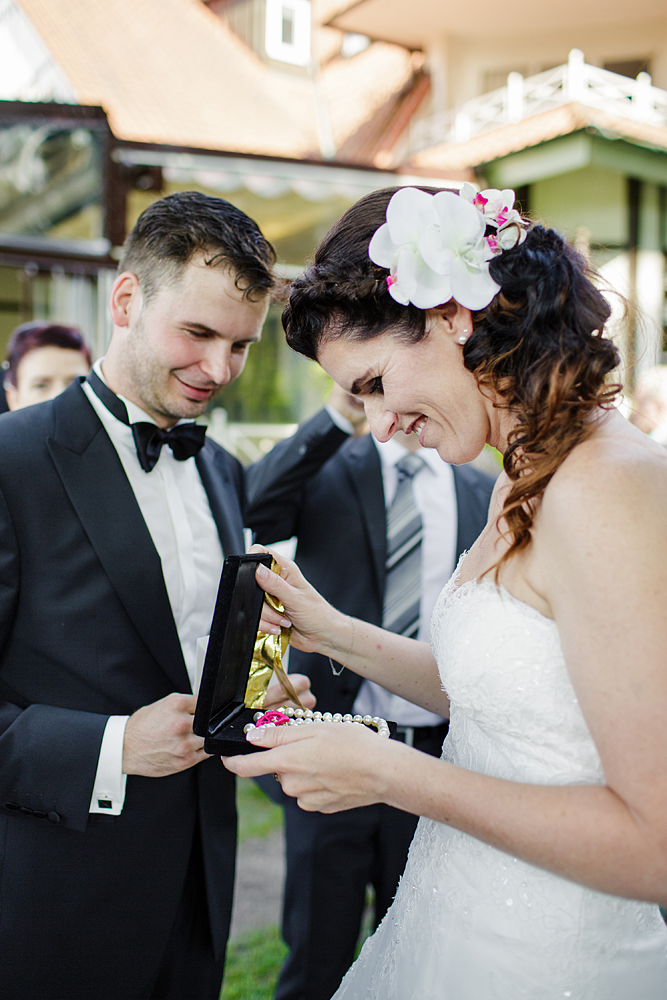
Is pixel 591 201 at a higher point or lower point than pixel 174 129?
lower

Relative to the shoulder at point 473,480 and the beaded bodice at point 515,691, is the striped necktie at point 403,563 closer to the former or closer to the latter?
the shoulder at point 473,480

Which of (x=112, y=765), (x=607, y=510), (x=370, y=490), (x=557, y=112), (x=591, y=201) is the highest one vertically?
(x=557, y=112)

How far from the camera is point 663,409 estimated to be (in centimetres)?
462

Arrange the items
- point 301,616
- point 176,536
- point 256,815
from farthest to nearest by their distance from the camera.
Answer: point 256,815 → point 176,536 → point 301,616

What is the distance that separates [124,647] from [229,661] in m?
0.34

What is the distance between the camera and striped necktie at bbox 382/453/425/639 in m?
2.86

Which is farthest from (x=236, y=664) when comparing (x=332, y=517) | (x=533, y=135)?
(x=533, y=135)

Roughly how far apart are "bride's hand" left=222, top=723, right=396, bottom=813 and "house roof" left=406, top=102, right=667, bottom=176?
269 inches

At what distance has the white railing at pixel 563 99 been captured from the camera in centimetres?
802

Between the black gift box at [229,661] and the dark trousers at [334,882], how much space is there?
1.29m

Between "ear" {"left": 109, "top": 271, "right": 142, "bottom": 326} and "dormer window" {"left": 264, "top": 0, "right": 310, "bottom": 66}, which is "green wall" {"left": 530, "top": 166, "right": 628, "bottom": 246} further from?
"ear" {"left": 109, "top": 271, "right": 142, "bottom": 326}

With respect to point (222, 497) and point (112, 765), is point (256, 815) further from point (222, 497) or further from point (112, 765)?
point (112, 765)

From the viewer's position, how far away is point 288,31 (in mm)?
11758

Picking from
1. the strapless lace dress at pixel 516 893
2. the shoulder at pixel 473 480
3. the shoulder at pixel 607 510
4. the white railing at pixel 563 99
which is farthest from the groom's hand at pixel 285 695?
the white railing at pixel 563 99
